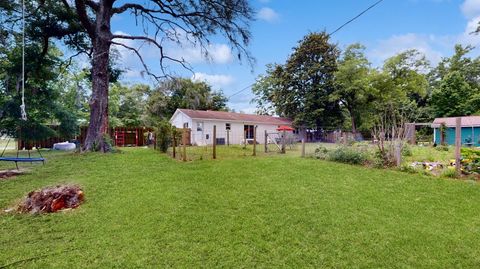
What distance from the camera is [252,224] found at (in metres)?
3.68

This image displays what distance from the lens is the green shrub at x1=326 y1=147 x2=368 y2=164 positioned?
8.05 metres

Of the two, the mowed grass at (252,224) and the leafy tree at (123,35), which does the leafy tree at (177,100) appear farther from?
the mowed grass at (252,224)

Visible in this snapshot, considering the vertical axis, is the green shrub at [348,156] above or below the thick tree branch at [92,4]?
below

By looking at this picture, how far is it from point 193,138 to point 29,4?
1171 centimetres

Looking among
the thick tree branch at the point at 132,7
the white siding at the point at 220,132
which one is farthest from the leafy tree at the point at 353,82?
the thick tree branch at the point at 132,7

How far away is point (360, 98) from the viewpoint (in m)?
25.3

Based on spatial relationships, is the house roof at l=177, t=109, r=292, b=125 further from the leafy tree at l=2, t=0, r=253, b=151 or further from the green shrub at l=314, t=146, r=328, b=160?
the green shrub at l=314, t=146, r=328, b=160

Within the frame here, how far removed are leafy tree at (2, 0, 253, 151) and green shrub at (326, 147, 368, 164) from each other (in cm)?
676

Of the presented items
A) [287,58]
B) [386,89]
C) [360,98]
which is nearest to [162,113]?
[287,58]

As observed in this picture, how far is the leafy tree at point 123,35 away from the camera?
11664 mm

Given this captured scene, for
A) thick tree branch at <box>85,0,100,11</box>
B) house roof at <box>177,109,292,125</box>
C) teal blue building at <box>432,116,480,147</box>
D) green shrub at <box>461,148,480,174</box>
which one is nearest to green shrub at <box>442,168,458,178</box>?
green shrub at <box>461,148,480,174</box>

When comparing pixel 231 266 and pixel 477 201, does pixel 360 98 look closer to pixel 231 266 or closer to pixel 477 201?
pixel 477 201

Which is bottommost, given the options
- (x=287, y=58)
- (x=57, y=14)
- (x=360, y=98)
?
(x=360, y=98)

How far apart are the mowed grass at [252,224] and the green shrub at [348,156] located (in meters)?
1.60
